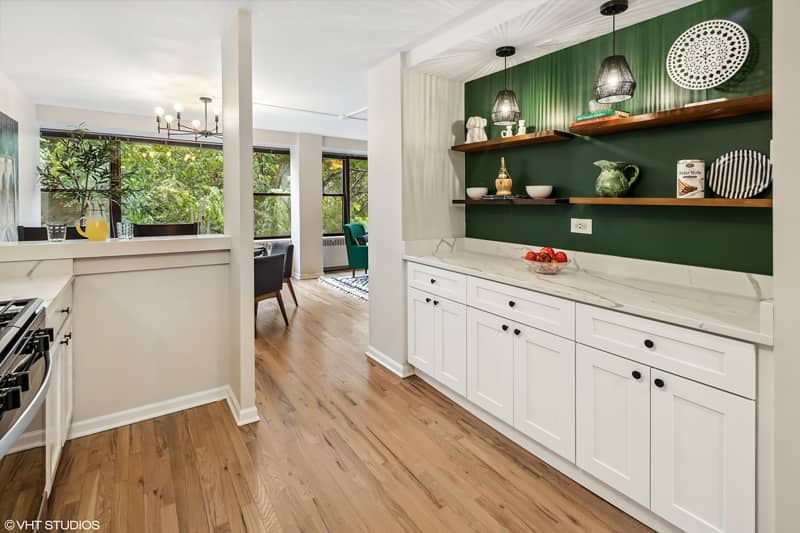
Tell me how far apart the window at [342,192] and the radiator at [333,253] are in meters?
0.20

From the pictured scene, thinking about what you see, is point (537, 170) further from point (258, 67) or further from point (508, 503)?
point (258, 67)

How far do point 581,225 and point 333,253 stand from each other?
20.8 feet

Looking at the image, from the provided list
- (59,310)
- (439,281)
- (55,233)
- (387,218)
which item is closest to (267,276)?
(387,218)

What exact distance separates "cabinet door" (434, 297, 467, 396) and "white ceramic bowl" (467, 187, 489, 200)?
83cm

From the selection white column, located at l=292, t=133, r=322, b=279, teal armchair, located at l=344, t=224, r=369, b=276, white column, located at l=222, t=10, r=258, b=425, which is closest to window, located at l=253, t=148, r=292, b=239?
white column, located at l=292, t=133, r=322, b=279

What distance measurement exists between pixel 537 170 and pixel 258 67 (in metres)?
2.46

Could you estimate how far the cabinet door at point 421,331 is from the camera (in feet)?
9.74

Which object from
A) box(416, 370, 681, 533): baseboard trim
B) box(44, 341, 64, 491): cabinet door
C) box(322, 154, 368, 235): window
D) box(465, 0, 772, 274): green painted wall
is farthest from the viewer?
box(322, 154, 368, 235): window

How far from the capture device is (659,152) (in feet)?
7.28

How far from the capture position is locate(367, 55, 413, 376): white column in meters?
3.23

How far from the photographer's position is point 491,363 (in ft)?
8.00

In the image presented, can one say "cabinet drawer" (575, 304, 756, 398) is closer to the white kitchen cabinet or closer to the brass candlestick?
the white kitchen cabinet

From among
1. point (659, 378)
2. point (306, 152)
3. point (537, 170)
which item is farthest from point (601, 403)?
point (306, 152)

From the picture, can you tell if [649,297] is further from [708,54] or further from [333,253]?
[333,253]
